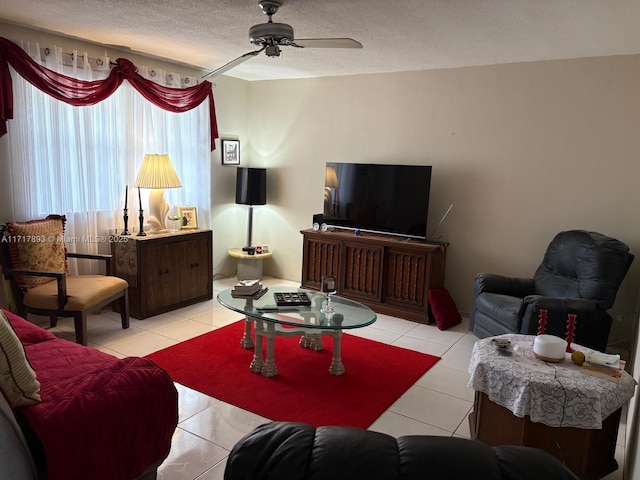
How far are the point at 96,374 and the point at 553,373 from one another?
207 cm

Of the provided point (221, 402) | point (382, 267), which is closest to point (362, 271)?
point (382, 267)

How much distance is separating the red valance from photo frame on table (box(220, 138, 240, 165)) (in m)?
0.43

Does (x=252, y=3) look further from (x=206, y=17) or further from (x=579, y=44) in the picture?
(x=579, y=44)

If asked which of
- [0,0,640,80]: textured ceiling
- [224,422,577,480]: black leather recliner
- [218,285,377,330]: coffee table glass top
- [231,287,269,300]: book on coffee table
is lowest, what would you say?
[218,285,377,330]: coffee table glass top

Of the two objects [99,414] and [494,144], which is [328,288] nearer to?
[99,414]

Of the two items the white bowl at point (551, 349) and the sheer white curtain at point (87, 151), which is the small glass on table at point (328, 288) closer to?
the white bowl at point (551, 349)

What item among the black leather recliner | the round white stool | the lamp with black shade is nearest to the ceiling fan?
the black leather recliner

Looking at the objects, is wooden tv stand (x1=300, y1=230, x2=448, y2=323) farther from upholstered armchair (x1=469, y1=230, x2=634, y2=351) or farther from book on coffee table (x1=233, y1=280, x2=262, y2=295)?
book on coffee table (x1=233, y1=280, x2=262, y2=295)

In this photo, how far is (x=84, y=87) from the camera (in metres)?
4.05

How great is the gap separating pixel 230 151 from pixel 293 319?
10.6ft

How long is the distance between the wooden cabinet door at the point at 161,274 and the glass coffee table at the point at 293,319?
1.12 m

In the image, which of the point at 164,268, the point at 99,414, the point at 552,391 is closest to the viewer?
the point at 99,414

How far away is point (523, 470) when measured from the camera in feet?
3.29

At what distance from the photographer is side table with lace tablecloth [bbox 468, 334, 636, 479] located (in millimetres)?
2137
